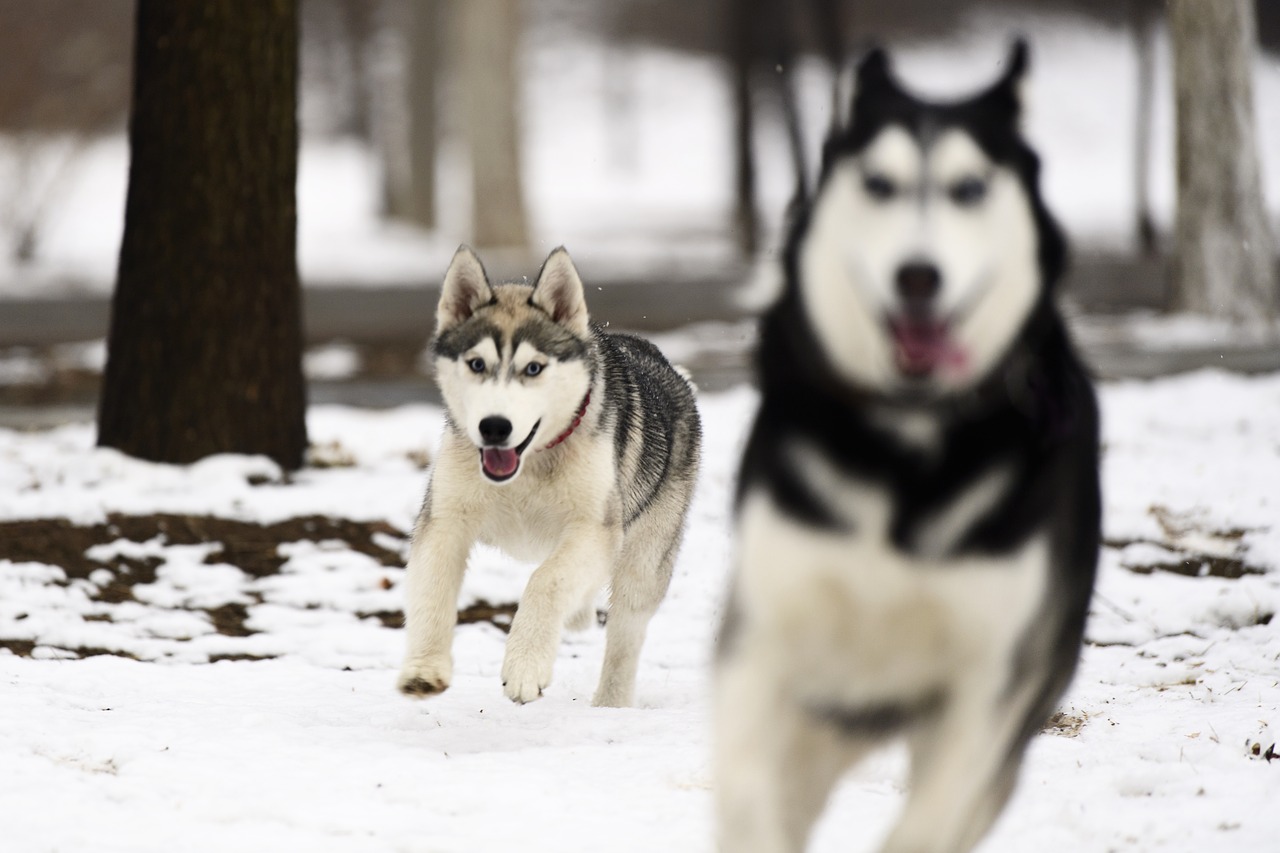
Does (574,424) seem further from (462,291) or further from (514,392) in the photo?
(462,291)

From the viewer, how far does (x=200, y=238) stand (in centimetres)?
753

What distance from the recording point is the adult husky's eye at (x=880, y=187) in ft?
8.14

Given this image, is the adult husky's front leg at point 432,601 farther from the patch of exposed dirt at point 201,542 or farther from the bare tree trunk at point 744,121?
the bare tree trunk at point 744,121

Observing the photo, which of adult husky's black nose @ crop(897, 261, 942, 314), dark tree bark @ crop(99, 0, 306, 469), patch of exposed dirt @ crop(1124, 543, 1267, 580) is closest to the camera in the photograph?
adult husky's black nose @ crop(897, 261, 942, 314)

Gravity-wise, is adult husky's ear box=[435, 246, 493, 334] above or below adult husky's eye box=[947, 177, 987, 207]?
below

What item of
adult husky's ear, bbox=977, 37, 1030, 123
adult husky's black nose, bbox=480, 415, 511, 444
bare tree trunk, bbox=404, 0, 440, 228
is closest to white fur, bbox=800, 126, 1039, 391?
adult husky's ear, bbox=977, 37, 1030, 123

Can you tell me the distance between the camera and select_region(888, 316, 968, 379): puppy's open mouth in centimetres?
243

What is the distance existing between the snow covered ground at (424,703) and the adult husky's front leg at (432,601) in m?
0.22

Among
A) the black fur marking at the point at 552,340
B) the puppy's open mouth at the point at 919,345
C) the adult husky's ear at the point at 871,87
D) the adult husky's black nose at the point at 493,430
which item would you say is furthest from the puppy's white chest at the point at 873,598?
the black fur marking at the point at 552,340

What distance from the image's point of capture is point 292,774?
4055mm

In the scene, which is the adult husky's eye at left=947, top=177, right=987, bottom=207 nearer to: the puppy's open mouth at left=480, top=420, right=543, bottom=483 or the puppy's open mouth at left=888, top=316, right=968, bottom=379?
the puppy's open mouth at left=888, top=316, right=968, bottom=379

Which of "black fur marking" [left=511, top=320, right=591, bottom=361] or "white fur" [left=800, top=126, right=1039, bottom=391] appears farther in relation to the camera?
"black fur marking" [left=511, top=320, right=591, bottom=361]

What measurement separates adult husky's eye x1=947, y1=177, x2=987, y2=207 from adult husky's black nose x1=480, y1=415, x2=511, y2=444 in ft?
7.64

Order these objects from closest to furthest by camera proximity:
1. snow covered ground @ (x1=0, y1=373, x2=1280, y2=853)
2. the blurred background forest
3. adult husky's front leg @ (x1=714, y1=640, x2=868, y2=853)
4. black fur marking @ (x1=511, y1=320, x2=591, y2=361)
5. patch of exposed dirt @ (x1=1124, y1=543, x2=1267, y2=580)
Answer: adult husky's front leg @ (x1=714, y1=640, x2=868, y2=853), snow covered ground @ (x1=0, y1=373, x2=1280, y2=853), black fur marking @ (x1=511, y1=320, x2=591, y2=361), patch of exposed dirt @ (x1=1124, y1=543, x2=1267, y2=580), the blurred background forest
